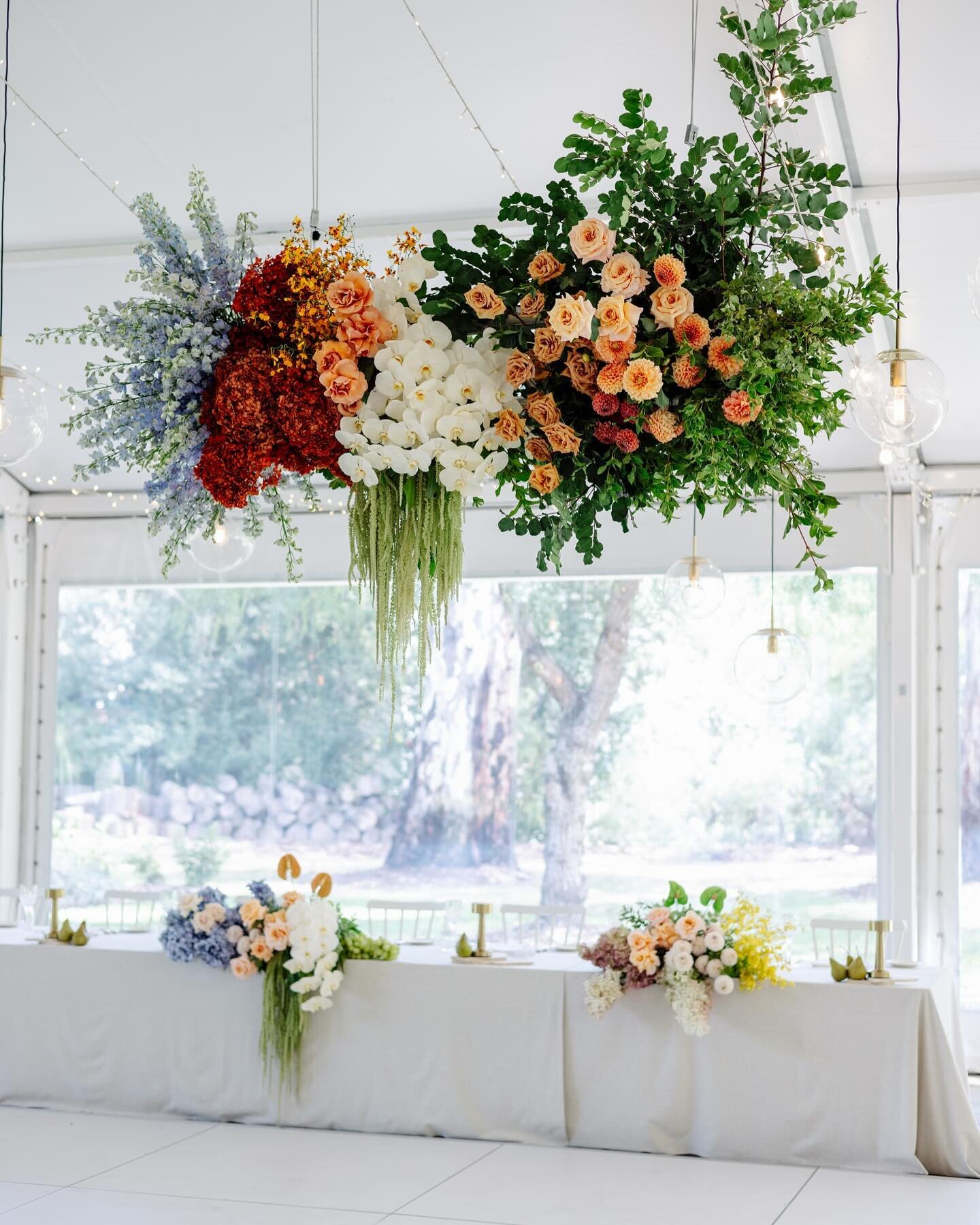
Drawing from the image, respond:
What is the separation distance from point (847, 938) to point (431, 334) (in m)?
5.71

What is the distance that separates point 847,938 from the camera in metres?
7.08

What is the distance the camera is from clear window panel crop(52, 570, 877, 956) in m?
9.15

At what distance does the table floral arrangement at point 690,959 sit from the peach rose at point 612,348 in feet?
11.8

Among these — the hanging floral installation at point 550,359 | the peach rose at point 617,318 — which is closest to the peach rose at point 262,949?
the hanging floral installation at point 550,359

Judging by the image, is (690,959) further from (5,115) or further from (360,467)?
(5,115)

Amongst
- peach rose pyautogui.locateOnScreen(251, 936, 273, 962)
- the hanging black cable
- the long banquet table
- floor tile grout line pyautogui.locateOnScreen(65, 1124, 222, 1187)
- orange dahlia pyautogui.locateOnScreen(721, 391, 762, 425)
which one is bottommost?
floor tile grout line pyautogui.locateOnScreen(65, 1124, 222, 1187)

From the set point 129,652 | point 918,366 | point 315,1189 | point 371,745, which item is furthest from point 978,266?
point 129,652

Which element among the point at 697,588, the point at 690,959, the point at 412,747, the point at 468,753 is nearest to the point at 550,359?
the point at 690,959

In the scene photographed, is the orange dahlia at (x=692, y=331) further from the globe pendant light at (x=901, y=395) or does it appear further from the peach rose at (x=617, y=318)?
the globe pendant light at (x=901, y=395)

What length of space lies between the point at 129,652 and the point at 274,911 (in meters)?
4.60

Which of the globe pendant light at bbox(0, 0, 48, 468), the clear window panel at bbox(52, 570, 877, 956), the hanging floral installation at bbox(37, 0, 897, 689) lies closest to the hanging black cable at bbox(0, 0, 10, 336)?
the globe pendant light at bbox(0, 0, 48, 468)

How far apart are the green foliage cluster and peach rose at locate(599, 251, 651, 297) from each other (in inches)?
2.5

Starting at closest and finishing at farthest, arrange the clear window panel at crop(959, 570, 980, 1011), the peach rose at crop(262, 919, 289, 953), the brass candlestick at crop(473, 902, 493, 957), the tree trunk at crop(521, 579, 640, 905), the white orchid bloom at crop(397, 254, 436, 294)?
the white orchid bloom at crop(397, 254, 436, 294) → the peach rose at crop(262, 919, 289, 953) → the brass candlestick at crop(473, 902, 493, 957) → the clear window panel at crop(959, 570, 980, 1011) → the tree trunk at crop(521, 579, 640, 905)

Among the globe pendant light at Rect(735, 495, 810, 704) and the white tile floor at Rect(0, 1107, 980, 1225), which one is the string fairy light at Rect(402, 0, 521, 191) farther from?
the white tile floor at Rect(0, 1107, 980, 1225)
